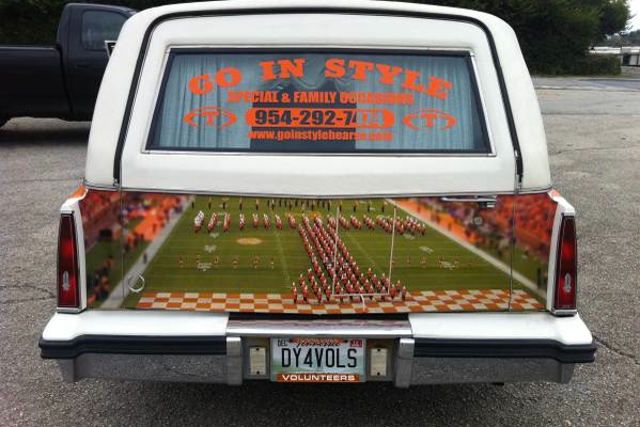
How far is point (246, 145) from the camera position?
2.70m

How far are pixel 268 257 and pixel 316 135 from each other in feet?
1.87

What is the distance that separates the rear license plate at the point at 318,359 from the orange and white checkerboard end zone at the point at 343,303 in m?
0.12

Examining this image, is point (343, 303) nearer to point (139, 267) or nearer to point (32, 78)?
point (139, 267)

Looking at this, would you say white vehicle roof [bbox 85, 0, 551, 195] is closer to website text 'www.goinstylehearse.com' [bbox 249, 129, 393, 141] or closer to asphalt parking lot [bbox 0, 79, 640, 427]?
website text 'www.goinstylehearse.com' [bbox 249, 129, 393, 141]

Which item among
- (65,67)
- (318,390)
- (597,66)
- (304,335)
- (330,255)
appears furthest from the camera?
(597,66)

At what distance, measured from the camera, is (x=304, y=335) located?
2465mm

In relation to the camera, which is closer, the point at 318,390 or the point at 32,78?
the point at 318,390

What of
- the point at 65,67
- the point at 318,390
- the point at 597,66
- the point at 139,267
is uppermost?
the point at 65,67

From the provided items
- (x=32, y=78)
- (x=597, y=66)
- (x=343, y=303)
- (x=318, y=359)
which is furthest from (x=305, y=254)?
(x=597, y=66)

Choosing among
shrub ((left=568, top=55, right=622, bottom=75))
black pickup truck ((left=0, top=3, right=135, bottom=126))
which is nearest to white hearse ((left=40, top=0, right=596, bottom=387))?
black pickup truck ((left=0, top=3, right=135, bottom=126))

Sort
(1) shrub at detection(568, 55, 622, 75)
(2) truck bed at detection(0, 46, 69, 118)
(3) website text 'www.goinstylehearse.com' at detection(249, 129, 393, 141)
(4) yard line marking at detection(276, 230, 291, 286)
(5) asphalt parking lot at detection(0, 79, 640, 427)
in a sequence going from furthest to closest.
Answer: (1) shrub at detection(568, 55, 622, 75) → (2) truck bed at detection(0, 46, 69, 118) → (5) asphalt parking lot at detection(0, 79, 640, 427) → (3) website text 'www.goinstylehearse.com' at detection(249, 129, 393, 141) → (4) yard line marking at detection(276, 230, 291, 286)

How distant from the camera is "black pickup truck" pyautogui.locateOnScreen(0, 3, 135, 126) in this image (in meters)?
9.66

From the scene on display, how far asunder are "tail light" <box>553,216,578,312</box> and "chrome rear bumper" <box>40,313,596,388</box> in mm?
114

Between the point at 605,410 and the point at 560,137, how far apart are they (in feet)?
31.8
